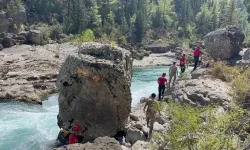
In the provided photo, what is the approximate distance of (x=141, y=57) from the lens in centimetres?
6294

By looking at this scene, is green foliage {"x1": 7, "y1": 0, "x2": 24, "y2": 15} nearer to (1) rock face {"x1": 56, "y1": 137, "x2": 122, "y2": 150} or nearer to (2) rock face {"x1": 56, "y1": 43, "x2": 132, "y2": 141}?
(2) rock face {"x1": 56, "y1": 43, "x2": 132, "y2": 141}

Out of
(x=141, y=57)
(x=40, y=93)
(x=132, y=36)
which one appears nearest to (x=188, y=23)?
(x=132, y=36)

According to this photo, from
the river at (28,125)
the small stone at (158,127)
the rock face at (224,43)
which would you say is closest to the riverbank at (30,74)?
the river at (28,125)

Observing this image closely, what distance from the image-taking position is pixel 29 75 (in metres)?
29.8

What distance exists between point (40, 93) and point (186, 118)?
2139cm

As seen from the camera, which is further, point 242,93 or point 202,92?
point 202,92

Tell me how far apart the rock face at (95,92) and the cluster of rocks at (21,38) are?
109 feet

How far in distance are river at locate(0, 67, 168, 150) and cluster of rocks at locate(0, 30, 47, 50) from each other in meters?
22.4

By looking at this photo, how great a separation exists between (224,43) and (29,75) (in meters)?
21.0

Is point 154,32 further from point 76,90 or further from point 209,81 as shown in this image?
point 76,90

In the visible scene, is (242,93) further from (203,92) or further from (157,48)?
(157,48)

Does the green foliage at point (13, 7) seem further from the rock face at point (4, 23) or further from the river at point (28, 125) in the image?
the river at point (28, 125)

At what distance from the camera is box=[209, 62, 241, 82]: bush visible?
70.5ft

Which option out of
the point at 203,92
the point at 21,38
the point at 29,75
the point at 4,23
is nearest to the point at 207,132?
the point at 203,92
